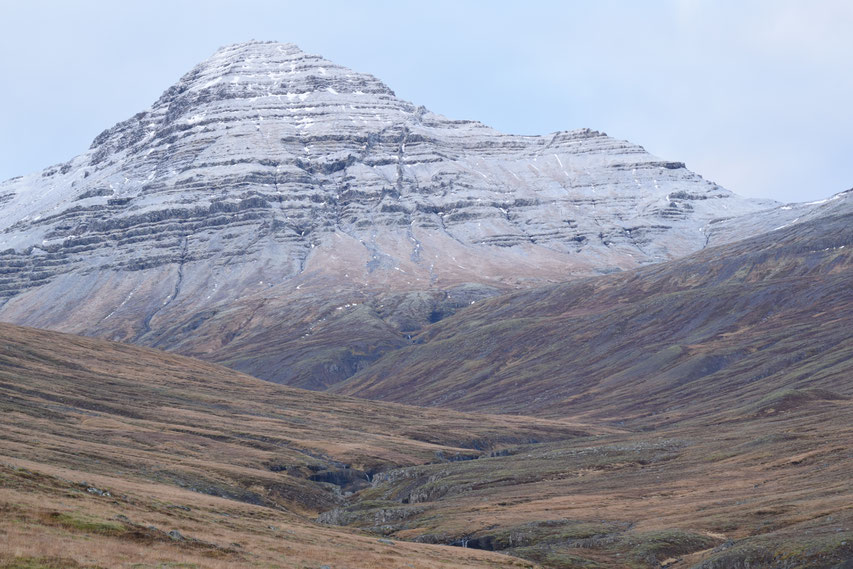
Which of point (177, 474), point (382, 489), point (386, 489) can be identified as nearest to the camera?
point (177, 474)

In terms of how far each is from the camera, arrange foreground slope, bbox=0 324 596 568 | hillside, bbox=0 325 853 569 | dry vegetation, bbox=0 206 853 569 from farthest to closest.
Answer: dry vegetation, bbox=0 206 853 569 → hillside, bbox=0 325 853 569 → foreground slope, bbox=0 324 596 568

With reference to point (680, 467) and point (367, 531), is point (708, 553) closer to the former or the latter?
point (367, 531)

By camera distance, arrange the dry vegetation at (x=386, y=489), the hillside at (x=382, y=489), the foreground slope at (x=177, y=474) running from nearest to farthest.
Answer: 1. the foreground slope at (x=177, y=474)
2. the hillside at (x=382, y=489)
3. the dry vegetation at (x=386, y=489)

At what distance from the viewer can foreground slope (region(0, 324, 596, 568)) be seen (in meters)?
47.0

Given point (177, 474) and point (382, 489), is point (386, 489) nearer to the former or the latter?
point (382, 489)

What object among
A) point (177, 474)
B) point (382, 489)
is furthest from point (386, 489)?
point (177, 474)

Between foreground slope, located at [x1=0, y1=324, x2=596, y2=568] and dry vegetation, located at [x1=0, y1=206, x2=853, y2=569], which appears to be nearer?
foreground slope, located at [x1=0, y1=324, x2=596, y2=568]

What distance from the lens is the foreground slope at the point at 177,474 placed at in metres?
47.0

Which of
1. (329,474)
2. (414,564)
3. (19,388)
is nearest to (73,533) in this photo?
(414,564)

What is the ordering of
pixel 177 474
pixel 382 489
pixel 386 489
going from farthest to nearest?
pixel 382 489 < pixel 386 489 < pixel 177 474

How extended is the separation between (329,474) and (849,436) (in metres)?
72.2

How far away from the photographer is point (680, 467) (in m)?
132

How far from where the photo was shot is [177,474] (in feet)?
358

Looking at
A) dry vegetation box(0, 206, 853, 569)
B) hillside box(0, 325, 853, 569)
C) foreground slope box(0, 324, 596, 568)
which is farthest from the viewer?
dry vegetation box(0, 206, 853, 569)
